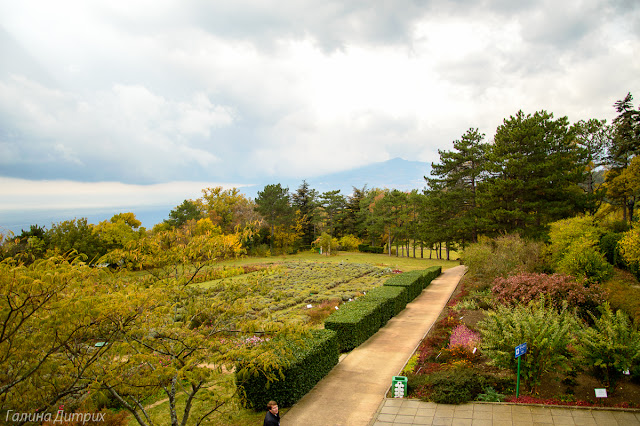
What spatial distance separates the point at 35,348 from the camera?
492 cm

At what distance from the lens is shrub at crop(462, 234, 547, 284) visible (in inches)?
819

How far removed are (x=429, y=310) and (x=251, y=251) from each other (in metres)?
39.7

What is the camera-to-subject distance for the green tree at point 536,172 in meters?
30.9

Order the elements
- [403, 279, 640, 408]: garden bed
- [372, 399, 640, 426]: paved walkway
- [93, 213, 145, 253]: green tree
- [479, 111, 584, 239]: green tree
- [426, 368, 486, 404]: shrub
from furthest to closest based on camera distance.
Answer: [93, 213, 145, 253]: green tree → [479, 111, 584, 239]: green tree → [426, 368, 486, 404]: shrub → [403, 279, 640, 408]: garden bed → [372, 399, 640, 426]: paved walkway

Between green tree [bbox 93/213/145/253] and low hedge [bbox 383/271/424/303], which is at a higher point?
green tree [bbox 93/213/145/253]

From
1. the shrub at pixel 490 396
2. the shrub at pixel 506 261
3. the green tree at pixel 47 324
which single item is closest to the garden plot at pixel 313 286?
the green tree at pixel 47 324

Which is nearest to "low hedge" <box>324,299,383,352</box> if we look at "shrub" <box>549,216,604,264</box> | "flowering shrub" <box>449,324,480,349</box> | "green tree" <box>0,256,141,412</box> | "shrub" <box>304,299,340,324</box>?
"shrub" <box>304,299,340,324</box>

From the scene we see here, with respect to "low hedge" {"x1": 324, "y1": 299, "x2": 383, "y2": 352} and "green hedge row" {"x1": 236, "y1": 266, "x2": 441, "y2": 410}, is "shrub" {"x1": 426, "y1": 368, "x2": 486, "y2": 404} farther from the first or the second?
"low hedge" {"x1": 324, "y1": 299, "x2": 383, "y2": 352}

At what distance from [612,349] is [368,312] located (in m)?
8.10

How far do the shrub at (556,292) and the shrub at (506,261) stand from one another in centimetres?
433

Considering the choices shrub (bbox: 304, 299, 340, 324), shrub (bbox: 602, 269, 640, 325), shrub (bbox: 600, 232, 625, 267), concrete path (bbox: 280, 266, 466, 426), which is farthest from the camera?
shrub (bbox: 600, 232, 625, 267)

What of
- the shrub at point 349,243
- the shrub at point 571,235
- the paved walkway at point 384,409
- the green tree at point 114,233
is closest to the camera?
the paved walkway at point 384,409

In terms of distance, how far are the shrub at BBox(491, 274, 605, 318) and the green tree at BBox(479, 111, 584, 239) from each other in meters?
18.1

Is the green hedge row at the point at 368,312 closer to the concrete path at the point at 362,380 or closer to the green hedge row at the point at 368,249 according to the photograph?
the concrete path at the point at 362,380
